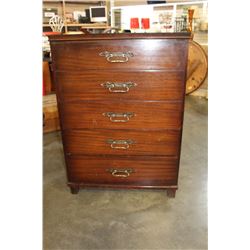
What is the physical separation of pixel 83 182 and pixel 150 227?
1.49 feet

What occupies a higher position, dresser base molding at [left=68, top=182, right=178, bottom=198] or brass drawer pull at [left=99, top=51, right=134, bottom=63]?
brass drawer pull at [left=99, top=51, right=134, bottom=63]

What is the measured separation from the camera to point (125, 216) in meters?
1.38

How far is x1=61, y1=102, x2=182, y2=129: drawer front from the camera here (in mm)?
1302

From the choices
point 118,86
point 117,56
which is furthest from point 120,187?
point 117,56

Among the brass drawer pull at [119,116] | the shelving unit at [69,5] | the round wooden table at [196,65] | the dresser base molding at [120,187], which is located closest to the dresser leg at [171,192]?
the dresser base molding at [120,187]

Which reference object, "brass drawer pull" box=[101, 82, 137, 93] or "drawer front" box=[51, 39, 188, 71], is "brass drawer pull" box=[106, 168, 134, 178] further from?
"drawer front" box=[51, 39, 188, 71]

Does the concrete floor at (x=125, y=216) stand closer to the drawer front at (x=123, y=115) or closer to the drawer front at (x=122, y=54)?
the drawer front at (x=123, y=115)

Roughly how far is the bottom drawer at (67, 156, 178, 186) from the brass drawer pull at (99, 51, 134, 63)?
0.51 metres

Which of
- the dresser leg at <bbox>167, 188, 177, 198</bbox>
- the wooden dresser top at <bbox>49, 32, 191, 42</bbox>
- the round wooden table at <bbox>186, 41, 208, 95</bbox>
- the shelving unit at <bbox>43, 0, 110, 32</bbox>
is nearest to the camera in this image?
the wooden dresser top at <bbox>49, 32, 191, 42</bbox>

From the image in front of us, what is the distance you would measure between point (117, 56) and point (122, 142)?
44cm

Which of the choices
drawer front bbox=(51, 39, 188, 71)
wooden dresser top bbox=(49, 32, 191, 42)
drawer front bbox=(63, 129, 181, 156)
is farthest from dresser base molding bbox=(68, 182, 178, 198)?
wooden dresser top bbox=(49, 32, 191, 42)

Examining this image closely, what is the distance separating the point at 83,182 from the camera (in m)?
1.52
